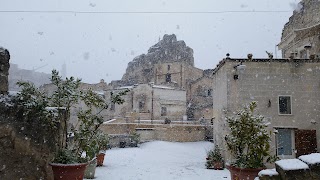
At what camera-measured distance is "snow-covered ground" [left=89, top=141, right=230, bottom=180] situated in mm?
10190

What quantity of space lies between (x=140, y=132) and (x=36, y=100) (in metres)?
21.4

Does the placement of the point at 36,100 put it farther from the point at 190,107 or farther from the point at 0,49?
the point at 190,107

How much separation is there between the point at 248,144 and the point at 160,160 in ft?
30.5

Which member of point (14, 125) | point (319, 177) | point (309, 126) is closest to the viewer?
point (319, 177)

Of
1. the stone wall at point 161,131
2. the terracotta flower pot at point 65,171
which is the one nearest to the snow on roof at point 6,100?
the terracotta flower pot at point 65,171

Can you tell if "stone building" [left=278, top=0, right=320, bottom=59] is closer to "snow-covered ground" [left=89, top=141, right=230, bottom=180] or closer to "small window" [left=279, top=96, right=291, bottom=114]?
"small window" [left=279, top=96, right=291, bottom=114]

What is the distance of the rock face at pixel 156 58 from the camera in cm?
5275

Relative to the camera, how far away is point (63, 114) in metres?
5.51

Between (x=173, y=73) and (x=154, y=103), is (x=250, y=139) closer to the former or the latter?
(x=154, y=103)

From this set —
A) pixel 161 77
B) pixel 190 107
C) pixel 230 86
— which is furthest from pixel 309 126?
pixel 161 77

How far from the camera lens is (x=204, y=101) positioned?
145ft

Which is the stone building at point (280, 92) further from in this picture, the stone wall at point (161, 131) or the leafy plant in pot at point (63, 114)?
the stone wall at point (161, 131)

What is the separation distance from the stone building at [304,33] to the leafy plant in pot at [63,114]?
1286 cm

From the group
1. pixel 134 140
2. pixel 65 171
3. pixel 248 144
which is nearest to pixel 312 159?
pixel 248 144
